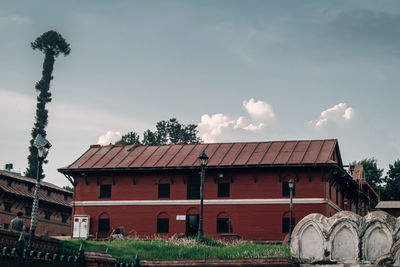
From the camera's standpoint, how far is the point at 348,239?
2119 centimetres

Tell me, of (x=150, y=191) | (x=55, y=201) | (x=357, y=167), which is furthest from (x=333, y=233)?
(x=55, y=201)

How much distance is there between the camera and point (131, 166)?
4772cm

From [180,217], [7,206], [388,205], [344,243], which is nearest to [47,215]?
[7,206]

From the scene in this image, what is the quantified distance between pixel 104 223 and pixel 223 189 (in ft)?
31.8

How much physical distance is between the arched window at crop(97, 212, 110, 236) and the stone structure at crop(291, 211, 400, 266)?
93.1ft

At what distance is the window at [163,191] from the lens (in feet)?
157

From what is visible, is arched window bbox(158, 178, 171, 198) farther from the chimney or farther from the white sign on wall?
the chimney

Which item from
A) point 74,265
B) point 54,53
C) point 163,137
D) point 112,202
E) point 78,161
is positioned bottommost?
point 74,265

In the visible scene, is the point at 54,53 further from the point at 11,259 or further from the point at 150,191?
the point at 11,259

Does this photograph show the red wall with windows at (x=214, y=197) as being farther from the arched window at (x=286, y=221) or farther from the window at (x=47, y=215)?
the window at (x=47, y=215)

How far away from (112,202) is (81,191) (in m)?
2.88

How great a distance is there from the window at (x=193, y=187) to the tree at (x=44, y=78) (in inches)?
1488

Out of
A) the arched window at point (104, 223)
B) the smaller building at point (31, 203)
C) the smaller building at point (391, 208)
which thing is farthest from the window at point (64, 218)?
the smaller building at point (391, 208)

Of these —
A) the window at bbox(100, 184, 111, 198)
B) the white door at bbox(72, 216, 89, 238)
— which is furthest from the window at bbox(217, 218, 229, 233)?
the white door at bbox(72, 216, 89, 238)
